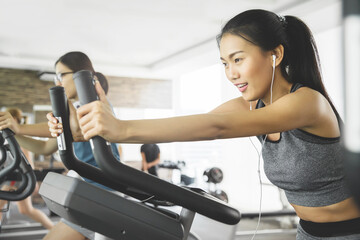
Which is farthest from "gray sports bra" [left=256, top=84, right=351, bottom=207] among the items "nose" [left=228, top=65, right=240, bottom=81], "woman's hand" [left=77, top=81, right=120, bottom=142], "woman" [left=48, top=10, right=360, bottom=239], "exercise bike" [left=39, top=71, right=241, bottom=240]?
"woman's hand" [left=77, top=81, right=120, bottom=142]

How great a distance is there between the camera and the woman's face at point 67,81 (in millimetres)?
1556

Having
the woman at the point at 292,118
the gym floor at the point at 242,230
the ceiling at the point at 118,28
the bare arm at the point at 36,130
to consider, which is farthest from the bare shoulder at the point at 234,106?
the ceiling at the point at 118,28

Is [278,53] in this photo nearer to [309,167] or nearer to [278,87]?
[278,87]

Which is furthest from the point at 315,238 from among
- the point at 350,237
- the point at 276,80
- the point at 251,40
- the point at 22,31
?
the point at 22,31

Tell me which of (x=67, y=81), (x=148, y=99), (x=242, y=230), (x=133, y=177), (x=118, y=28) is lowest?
(x=242, y=230)

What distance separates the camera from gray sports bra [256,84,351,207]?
0.95 metres

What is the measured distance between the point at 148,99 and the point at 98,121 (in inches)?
366

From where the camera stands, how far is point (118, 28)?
6.23 m

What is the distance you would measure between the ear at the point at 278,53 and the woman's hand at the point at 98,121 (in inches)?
21.1

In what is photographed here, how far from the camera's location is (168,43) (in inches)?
283

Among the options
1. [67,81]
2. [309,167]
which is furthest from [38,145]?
[309,167]

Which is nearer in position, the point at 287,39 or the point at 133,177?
the point at 133,177

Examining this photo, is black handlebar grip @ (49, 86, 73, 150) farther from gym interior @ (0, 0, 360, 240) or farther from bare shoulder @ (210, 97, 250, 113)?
bare shoulder @ (210, 97, 250, 113)

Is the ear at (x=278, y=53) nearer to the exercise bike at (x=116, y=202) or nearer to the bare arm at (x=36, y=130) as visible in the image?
the exercise bike at (x=116, y=202)
